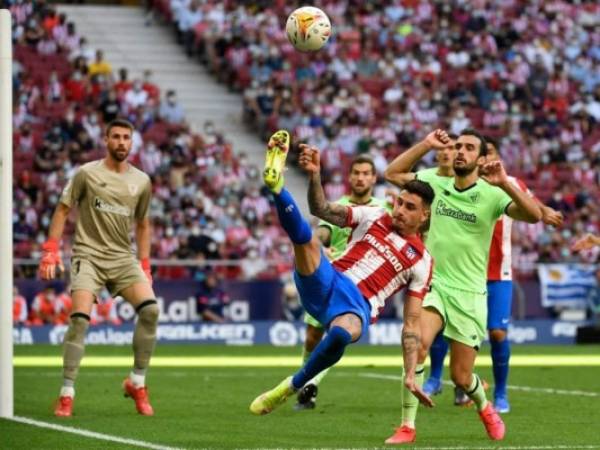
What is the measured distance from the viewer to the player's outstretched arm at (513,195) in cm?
1175

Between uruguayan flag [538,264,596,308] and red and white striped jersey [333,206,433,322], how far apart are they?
19.1m

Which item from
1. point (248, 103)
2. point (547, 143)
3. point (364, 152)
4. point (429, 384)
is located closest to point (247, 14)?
point (248, 103)

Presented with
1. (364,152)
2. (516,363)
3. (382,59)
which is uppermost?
(382,59)

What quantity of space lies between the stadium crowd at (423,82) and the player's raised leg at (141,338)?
19631mm

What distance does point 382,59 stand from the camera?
130 ft

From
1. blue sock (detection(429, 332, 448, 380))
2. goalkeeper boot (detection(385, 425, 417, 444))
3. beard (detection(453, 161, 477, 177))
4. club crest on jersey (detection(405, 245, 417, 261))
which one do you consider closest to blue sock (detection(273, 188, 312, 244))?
club crest on jersey (detection(405, 245, 417, 261))

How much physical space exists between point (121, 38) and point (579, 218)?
12.2 metres

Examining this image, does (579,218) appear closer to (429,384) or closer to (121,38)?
(121,38)

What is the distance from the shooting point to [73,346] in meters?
13.8

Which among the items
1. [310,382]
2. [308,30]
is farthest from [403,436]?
[308,30]

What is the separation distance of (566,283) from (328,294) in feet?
65.4

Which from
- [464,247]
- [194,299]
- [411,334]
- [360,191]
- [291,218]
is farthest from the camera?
[194,299]

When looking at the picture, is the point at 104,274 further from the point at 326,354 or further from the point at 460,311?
the point at 326,354

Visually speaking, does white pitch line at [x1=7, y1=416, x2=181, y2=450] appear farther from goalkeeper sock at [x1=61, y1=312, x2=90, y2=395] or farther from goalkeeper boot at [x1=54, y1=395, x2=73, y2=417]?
→ goalkeeper sock at [x1=61, y1=312, x2=90, y2=395]
